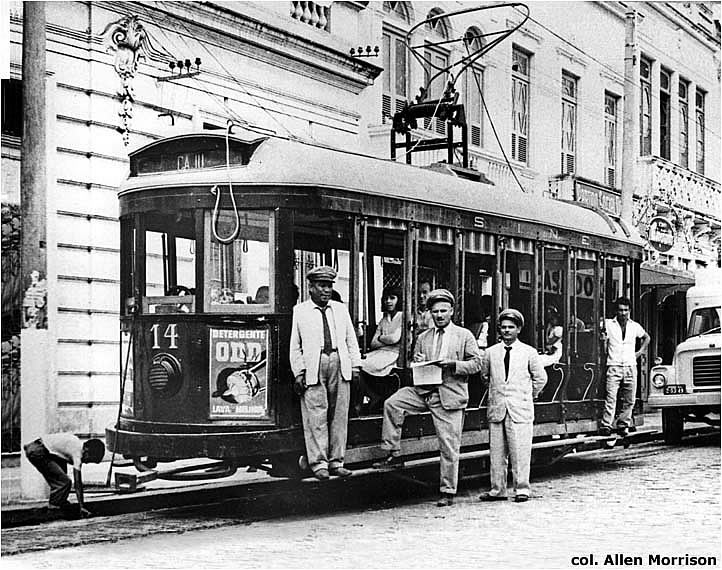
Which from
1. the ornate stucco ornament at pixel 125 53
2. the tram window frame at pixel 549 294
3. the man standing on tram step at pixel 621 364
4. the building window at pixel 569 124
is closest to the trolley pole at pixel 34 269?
the ornate stucco ornament at pixel 125 53

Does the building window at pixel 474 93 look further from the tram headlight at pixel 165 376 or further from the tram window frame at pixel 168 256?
the tram headlight at pixel 165 376

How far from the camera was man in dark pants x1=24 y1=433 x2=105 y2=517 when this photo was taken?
27.8ft

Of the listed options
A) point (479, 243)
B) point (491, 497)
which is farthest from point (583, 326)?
point (491, 497)

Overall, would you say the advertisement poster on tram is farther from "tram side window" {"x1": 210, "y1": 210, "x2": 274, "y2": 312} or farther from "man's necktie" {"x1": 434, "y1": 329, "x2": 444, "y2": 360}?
"man's necktie" {"x1": 434, "y1": 329, "x2": 444, "y2": 360}

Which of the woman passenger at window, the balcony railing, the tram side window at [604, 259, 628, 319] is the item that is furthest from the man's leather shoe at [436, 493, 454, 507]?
the balcony railing

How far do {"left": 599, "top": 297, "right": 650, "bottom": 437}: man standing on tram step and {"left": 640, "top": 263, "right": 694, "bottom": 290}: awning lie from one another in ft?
7.68

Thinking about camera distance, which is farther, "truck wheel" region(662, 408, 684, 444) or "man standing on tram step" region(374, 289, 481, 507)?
"truck wheel" region(662, 408, 684, 444)

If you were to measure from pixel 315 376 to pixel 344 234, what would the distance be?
3.62 feet

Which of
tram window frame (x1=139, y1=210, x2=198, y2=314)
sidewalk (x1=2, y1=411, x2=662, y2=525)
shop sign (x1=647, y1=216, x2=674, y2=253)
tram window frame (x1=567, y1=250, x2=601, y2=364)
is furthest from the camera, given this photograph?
shop sign (x1=647, y1=216, x2=674, y2=253)

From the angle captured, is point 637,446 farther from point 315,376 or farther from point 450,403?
point 315,376

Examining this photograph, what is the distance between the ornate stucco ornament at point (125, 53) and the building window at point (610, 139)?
248 inches

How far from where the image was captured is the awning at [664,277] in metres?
14.8

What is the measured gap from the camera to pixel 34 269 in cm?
867

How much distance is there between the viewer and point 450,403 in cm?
949
